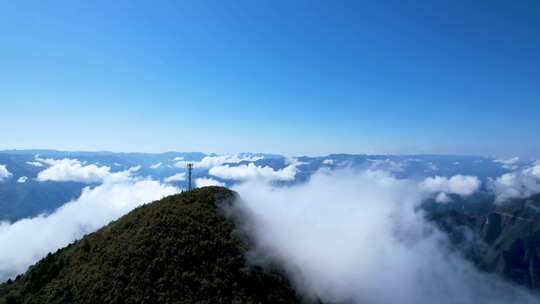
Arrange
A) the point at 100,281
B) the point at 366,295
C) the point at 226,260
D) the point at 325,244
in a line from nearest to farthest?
1. the point at 100,281
2. the point at 226,260
3. the point at 366,295
4. the point at 325,244

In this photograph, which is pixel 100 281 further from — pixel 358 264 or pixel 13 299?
pixel 358 264

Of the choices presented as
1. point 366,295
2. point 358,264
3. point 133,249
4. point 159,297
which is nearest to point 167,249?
point 133,249

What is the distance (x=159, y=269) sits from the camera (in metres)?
54.2

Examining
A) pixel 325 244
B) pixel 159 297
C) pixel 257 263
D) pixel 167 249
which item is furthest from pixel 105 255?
pixel 325 244

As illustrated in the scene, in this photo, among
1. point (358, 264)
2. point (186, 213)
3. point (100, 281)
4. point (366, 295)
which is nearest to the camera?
point (100, 281)

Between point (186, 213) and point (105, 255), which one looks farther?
point (186, 213)

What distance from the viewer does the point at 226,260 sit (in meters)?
57.5

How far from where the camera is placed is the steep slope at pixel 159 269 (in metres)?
51.2

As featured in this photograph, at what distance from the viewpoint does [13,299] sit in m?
61.2

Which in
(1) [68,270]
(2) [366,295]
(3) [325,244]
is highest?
(1) [68,270]

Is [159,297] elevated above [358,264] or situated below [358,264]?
above

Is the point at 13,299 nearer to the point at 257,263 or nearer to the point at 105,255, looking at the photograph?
the point at 105,255

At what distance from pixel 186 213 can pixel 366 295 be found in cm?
5372

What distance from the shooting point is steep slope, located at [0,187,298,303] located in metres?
51.2
